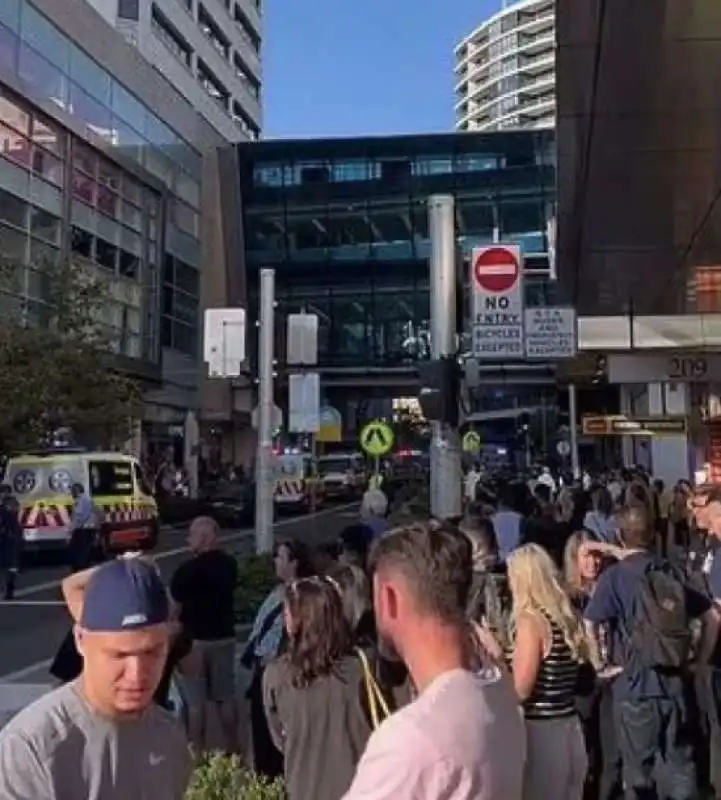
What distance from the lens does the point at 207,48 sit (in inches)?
2857

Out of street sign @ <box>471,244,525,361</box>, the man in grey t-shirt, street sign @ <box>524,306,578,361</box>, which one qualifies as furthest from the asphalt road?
the man in grey t-shirt

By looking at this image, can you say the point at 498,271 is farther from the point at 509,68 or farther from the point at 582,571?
the point at 509,68

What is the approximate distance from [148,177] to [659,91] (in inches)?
1635

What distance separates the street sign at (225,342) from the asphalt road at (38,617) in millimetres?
2243

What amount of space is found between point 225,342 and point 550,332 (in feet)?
13.2

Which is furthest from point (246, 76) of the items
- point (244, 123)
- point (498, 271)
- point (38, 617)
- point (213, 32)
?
point (498, 271)

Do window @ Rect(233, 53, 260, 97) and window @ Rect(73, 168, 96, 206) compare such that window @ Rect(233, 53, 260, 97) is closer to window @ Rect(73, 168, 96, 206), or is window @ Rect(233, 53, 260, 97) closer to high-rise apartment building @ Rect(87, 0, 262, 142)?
high-rise apartment building @ Rect(87, 0, 262, 142)

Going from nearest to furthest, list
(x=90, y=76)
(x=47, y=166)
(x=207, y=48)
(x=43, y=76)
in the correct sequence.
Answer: (x=43, y=76) → (x=47, y=166) → (x=90, y=76) → (x=207, y=48)

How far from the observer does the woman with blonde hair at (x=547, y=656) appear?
16.0 feet

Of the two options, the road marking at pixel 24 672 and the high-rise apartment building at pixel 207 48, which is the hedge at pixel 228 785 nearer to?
the road marking at pixel 24 672

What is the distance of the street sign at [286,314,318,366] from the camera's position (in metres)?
15.4

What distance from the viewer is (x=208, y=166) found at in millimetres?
62750

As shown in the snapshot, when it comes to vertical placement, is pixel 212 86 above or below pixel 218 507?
above

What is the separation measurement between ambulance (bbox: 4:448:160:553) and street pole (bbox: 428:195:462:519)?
13196 millimetres
